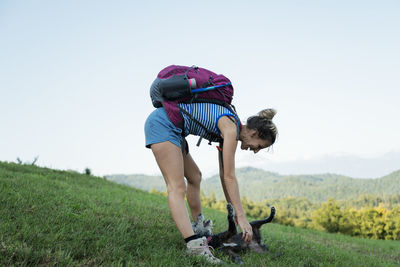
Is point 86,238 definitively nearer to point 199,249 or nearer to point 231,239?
point 199,249

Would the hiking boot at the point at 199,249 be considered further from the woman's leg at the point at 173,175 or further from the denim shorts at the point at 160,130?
the denim shorts at the point at 160,130

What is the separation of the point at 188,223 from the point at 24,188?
3388 mm

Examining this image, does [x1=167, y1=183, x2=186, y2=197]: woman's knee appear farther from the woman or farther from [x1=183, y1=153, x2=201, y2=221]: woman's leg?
[x1=183, y1=153, x2=201, y2=221]: woman's leg

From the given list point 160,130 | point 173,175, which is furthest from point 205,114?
point 173,175

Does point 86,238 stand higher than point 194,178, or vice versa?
point 194,178

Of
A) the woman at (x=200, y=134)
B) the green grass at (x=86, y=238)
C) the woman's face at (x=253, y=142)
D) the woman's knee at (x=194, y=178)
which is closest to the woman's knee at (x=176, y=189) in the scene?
the woman at (x=200, y=134)

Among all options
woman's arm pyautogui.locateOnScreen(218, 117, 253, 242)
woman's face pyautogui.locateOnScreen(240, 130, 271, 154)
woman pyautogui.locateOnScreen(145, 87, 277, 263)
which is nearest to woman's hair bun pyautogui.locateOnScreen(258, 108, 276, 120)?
woman pyautogui.locateOnScreen(145, 87, 277, 263)

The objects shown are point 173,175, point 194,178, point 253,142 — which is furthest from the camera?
point 194,178

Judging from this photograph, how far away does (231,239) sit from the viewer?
3.72 metres

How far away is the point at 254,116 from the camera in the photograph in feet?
11.5

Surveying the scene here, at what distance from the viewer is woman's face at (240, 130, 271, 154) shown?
346 cm

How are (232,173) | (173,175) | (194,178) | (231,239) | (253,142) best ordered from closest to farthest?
(232,173), (173,175), (253,142), (231,239), (194,178)

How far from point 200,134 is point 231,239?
1.30 meters

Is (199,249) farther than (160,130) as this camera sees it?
No
